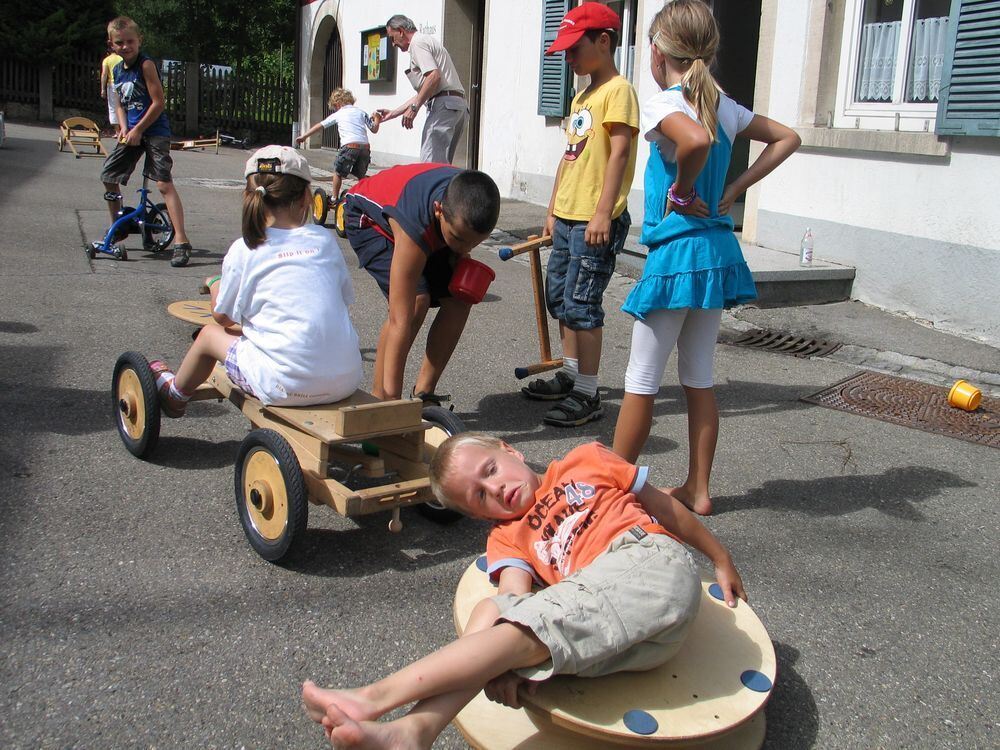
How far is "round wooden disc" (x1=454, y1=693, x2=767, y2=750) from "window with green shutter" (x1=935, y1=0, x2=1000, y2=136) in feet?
17.1

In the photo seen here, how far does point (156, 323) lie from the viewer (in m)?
5.95

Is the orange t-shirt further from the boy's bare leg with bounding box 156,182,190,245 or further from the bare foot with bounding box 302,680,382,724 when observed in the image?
the boy's bare leg with bounding box 156,182,190,245

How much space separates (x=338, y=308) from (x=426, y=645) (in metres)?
1.28

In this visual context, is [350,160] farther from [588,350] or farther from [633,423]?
[633,423]

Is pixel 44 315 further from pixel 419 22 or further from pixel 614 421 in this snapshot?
pixel 419 22

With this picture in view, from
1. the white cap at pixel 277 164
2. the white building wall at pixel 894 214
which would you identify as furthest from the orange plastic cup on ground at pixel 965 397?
the white cap at pixel 277 164

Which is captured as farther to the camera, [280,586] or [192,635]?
[280,586]

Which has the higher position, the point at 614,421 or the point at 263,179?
the point at 263,179

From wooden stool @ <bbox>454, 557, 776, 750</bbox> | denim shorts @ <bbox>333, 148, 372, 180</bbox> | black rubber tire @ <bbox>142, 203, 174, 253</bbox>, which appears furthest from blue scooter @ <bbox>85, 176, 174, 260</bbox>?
wooden stool @ <bbox>454, 557, 776, 750</bbox>

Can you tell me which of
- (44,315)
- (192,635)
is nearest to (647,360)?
(192,635)

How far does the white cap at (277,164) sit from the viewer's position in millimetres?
3369

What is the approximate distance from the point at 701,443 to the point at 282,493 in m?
1.56

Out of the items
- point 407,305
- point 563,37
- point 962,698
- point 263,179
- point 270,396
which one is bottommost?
point 962,698

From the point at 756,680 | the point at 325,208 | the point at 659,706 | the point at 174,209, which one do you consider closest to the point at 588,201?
the point at 756,680
